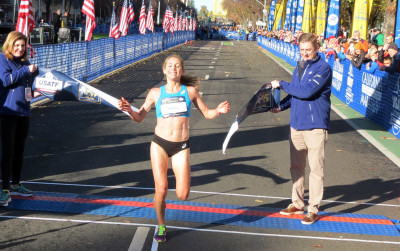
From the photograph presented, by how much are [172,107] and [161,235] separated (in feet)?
4.33

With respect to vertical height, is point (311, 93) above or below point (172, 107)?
above

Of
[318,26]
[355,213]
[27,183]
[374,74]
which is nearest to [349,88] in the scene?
[374,74]

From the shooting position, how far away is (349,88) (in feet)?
59.1

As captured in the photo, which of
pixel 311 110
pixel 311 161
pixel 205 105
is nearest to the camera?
pixel 205 105

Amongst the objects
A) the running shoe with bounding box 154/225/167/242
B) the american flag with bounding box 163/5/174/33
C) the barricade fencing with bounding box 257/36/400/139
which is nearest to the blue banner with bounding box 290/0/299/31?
the american flag with bounding box 163/5/174/33

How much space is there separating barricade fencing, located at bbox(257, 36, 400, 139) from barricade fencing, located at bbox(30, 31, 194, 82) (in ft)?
29.5

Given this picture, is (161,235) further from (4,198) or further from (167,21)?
(167,21)

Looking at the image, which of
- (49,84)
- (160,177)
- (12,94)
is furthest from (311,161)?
(12,94)

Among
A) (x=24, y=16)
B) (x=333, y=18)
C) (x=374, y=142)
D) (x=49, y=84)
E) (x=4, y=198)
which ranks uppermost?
(x=333, y=18)

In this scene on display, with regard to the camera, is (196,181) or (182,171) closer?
(182,171)

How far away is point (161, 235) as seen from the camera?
5.85 m

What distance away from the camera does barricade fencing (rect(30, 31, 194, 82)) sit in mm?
16656

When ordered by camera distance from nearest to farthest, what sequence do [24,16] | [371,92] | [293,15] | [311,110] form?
[311,110] → [24,16] → [371,92] → [293,15]

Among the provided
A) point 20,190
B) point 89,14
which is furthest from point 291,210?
point 89,14
